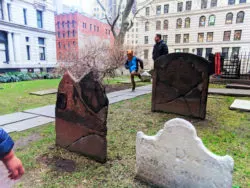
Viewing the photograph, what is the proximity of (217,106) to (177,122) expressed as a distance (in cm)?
430

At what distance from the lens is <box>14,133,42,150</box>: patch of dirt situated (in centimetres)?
295

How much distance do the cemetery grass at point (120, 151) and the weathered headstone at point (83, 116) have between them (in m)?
0.16

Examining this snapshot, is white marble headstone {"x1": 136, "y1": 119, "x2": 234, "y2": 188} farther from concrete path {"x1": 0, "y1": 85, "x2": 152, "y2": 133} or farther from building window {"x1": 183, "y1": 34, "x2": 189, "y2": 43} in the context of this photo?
building window {"x1": 183, "y1": 34, "x2": 189, "y2": 43}

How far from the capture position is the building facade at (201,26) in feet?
115

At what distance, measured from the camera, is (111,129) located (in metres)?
3.62

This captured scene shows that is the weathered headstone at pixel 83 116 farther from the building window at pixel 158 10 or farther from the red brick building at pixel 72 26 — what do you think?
the red brick building at pixel 72 26

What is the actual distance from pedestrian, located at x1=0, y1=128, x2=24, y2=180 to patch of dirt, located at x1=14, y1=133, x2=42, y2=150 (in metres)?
1.86

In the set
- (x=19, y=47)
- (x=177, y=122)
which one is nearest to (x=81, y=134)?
(x=177, y=122)

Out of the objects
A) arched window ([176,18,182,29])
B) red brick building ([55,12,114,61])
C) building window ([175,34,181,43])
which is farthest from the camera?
red brick building ([55,12,114,61])

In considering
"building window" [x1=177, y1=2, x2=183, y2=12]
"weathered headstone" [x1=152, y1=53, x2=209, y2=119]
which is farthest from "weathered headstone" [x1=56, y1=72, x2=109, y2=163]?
"building window" [x1=177, y1=2, x2=183, y2=12]

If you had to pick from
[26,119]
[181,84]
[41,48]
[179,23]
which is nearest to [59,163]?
[26,119]

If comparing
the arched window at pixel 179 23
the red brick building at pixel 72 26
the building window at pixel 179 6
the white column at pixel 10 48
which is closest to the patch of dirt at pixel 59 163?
the white column at pixel 10 48

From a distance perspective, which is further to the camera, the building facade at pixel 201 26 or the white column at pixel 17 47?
the building facade at pixel 201 26

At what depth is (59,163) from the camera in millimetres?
2447
